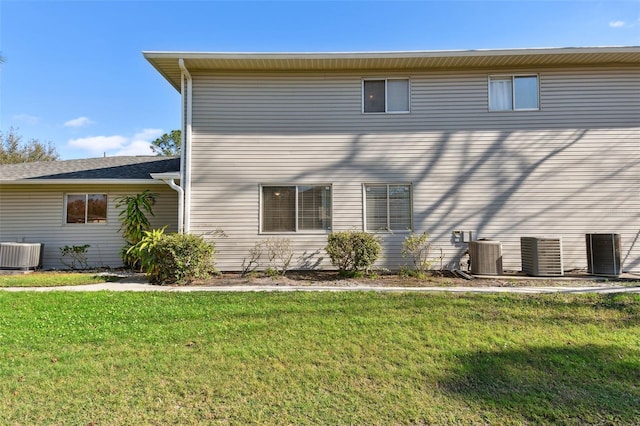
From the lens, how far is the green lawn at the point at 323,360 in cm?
253

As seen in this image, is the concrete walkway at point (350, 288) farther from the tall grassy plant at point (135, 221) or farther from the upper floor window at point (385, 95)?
the upper floor window at point (385, 95)

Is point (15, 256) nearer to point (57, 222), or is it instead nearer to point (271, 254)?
point (57, 222)

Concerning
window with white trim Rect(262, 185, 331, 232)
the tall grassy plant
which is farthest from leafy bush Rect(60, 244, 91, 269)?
window with white trim Rect(262, 185, 331, 232)

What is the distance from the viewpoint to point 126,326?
4.24 meters

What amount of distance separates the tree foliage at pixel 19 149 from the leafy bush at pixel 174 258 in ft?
81.2

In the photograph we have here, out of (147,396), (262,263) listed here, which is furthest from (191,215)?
(147,396)

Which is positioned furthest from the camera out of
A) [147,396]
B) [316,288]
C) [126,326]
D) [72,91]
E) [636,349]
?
[72,91]

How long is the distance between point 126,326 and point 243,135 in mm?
5164

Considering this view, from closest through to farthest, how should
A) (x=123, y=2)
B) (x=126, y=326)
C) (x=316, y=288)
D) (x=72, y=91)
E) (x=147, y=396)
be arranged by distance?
(x=147, y=396) → (x=126, y=326) → (x=316, y=288) → (x=123, y=2) → (x=72, y=91)

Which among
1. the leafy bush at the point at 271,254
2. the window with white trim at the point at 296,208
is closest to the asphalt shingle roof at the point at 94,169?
the window with white trim at the point at 296,208

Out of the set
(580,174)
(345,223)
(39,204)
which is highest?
(580,174)

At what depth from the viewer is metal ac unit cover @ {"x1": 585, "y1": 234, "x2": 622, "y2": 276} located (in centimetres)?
695

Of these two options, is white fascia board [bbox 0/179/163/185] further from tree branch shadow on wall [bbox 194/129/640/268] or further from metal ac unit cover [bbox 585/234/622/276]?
metal ac unit cover [bbox 585/234/622/276]

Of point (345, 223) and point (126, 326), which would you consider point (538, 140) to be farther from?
point (126, 326)
